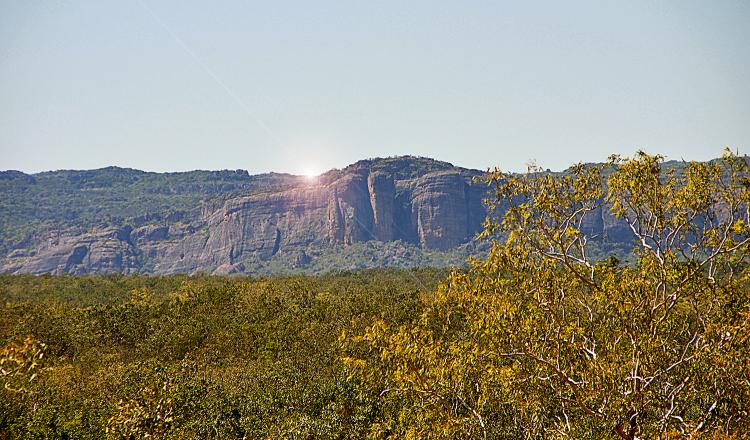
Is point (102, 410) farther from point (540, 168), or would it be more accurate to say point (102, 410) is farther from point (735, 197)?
point (735, 197)

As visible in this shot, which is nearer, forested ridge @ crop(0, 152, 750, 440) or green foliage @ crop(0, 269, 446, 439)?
forested ridge @ crop(0, 152, 750, 440)

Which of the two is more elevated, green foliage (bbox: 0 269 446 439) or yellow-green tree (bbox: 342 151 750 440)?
yellow-green tree (bbox: 342 151 750 440)

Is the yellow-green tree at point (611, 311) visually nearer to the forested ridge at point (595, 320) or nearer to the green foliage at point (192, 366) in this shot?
the forested ridge at point (595, 320)

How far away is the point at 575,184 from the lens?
51.2 feet

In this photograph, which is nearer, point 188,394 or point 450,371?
point 450,371

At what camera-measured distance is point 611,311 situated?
14734 mm

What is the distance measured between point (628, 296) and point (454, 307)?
162 inches

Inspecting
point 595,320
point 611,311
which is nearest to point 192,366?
point 595,320

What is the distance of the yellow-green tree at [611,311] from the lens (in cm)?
1337

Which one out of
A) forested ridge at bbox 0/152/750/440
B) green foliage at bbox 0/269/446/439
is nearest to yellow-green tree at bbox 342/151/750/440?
forested ridge at bbox 0/152/750/440

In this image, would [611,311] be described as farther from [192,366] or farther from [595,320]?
[192,366]

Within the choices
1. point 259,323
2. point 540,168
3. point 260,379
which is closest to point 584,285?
point 540,168

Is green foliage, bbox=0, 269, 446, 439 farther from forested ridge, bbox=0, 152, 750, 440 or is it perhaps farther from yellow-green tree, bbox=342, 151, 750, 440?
yellow-green tree, bbox=342, 151, 750, 440

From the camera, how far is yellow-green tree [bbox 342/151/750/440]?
526 inches
